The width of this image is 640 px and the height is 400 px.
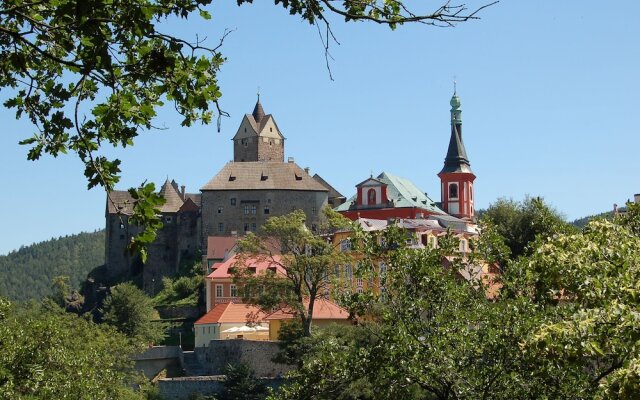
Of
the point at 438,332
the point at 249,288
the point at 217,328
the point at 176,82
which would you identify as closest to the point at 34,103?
the point at 176,82

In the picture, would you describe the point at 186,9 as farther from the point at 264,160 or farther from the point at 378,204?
the point at 264,160

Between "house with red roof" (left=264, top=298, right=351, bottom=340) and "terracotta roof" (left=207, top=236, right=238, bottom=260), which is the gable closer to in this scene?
"terracotta roof" (left=207, top=236, right=238, bottom=260)

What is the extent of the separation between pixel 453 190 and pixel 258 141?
676 inches

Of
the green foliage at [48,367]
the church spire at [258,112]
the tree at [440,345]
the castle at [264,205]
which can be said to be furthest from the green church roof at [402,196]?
the tree at [440,345]

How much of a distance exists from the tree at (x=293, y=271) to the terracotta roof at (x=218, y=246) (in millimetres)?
25716

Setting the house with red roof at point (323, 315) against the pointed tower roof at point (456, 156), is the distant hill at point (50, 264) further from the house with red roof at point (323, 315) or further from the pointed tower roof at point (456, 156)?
the house with red roof at point (323, 315)

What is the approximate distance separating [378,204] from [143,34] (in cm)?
7171

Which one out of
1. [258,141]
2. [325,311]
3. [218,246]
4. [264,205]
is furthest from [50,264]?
[325,311]

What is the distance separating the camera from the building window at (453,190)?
86.9 meters

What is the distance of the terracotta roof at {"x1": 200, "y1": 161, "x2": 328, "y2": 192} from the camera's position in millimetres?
81125

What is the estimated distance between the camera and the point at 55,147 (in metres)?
7.75

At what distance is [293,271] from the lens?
46.8 m

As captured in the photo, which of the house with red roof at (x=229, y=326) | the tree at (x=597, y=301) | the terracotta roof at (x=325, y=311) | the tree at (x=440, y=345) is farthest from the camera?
the house with red roof at (x=229, y=326)

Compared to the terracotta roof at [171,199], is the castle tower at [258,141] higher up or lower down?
higher up
